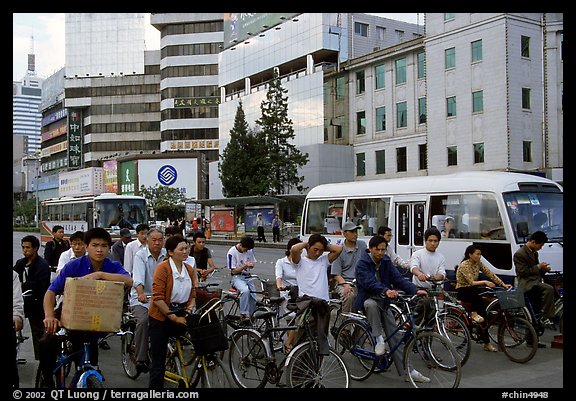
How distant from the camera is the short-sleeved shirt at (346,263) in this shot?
31.4 ft

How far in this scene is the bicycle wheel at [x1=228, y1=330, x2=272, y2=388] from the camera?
6902 millimetres

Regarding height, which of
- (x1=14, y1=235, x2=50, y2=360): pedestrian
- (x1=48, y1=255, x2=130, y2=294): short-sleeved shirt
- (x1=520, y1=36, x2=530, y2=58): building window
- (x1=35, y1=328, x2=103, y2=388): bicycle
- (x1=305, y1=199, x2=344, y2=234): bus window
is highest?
(x1=520, y1=36, x2=530, y2=58): building window

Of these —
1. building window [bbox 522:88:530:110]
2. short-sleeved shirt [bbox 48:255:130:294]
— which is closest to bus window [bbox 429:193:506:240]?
short-sleeved shirt [bbox 48:255:130:294]

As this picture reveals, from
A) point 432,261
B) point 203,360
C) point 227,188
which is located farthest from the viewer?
point 227,188

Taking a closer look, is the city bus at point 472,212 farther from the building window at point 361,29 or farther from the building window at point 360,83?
the building window at point 361,29

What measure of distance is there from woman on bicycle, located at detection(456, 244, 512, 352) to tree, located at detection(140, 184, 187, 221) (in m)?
50.9

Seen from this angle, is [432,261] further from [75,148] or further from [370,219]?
[75,148]

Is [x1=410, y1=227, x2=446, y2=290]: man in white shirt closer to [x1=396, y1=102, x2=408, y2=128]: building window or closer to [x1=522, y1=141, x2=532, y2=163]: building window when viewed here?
[x1=522, y1=141, x2=532, y2=163]: building window

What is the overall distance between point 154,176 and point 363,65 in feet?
90.4

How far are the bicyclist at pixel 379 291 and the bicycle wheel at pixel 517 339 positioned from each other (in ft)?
5.67

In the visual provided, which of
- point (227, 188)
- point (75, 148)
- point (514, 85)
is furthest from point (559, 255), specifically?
point (75, 148)

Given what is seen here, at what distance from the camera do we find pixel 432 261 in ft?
29.5

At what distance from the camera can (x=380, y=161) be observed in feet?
149

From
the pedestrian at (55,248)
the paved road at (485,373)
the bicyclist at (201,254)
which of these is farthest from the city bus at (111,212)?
the paved road at (485,373)
